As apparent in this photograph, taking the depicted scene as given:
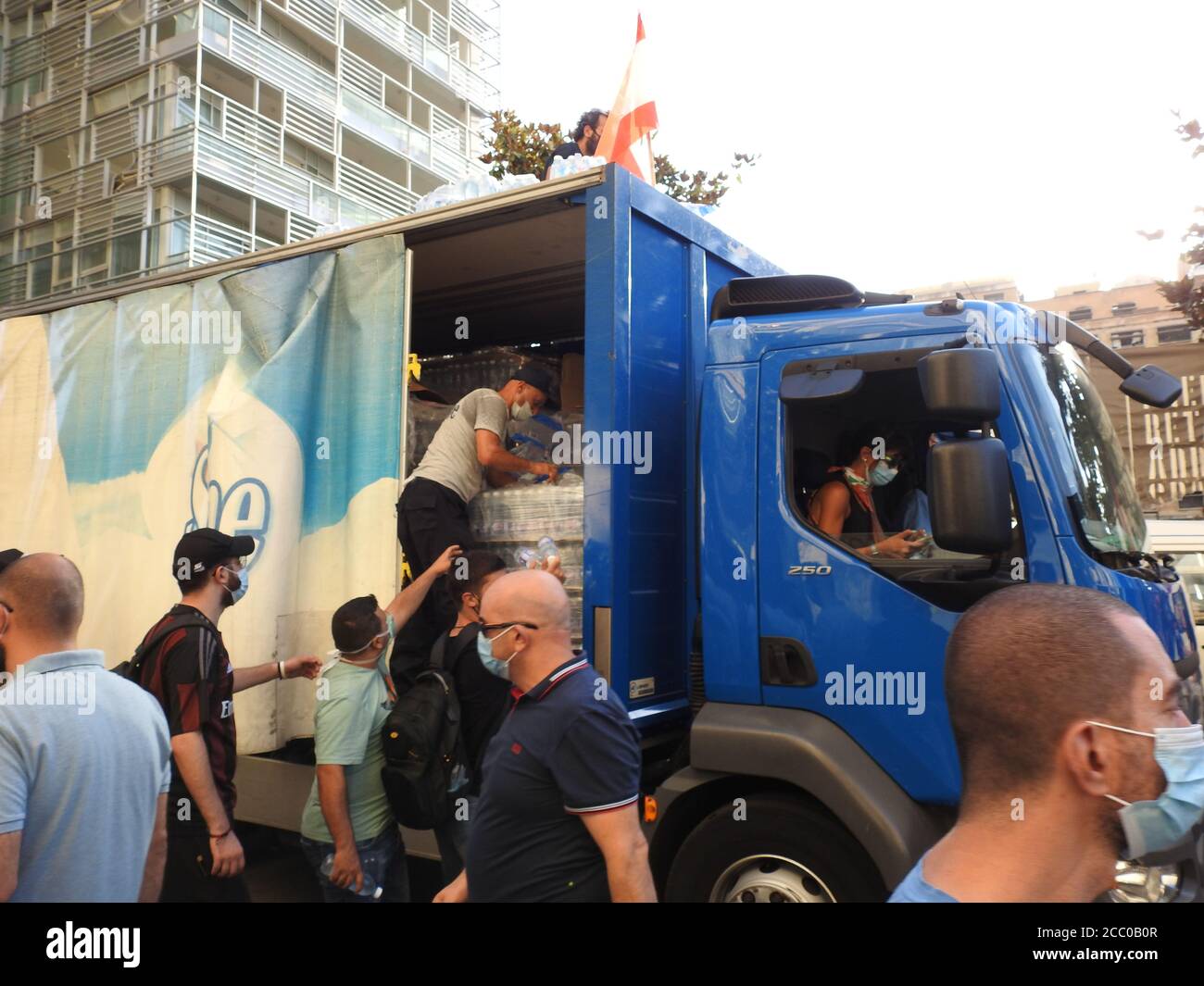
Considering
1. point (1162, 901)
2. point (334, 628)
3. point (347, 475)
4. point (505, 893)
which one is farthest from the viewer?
point (347, 475)

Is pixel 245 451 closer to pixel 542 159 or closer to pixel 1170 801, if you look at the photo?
pixel 1170 801

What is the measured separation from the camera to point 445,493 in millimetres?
4387

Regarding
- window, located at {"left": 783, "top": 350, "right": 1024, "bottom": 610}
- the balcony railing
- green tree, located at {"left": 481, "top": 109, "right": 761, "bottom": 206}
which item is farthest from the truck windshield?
the balcony railing

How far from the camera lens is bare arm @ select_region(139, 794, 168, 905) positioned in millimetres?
2824

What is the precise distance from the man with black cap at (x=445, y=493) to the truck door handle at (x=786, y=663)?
4.78 ft

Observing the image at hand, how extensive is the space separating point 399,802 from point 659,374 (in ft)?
6.44

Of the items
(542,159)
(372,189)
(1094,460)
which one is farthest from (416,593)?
(372,189)

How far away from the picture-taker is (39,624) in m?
2.68

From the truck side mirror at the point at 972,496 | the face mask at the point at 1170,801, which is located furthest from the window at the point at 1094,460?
the face mask at the point at 1170,801

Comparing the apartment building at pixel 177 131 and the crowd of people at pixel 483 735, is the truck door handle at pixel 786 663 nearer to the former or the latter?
the crowd of people at pixel 483 735

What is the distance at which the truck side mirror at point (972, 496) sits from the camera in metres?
2.91

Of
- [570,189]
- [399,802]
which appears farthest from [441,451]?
[399,802]
